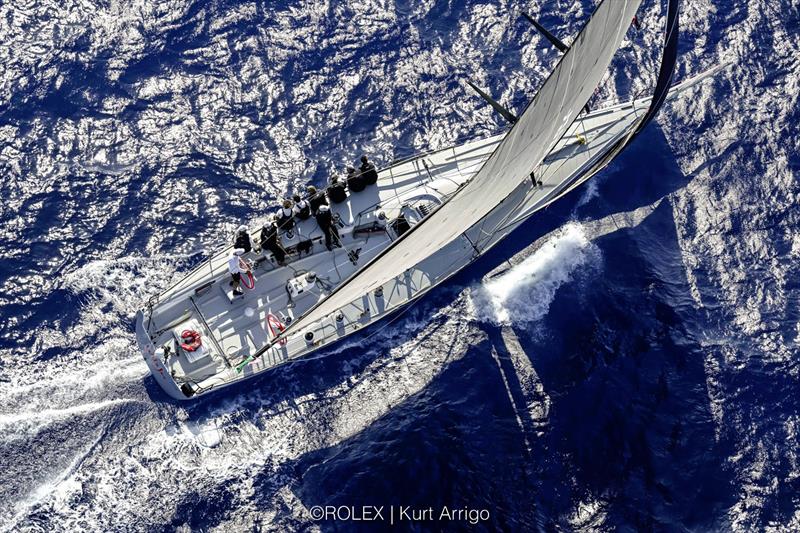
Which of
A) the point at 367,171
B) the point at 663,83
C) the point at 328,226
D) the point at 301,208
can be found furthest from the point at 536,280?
the point at 301,208

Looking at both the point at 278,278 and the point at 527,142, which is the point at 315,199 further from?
the point at 527,142

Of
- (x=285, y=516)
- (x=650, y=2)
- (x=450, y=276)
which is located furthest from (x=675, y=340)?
(x=650, y=2)

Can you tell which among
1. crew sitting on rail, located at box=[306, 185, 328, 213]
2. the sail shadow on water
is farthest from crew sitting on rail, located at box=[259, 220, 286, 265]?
the sail shadow on water

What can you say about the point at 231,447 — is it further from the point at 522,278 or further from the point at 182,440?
the point at 522,278

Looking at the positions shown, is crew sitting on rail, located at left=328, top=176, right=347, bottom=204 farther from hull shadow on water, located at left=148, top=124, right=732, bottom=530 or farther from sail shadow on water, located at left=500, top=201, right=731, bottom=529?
Result: sail shadow on water, located at left=500, top=201, right=731, bottom=529

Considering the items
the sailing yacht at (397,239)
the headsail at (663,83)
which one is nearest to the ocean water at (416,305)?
the sailing yacht at (397,239)

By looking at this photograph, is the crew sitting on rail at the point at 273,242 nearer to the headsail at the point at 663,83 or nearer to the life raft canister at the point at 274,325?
the life raft canister at the point at 274,325
